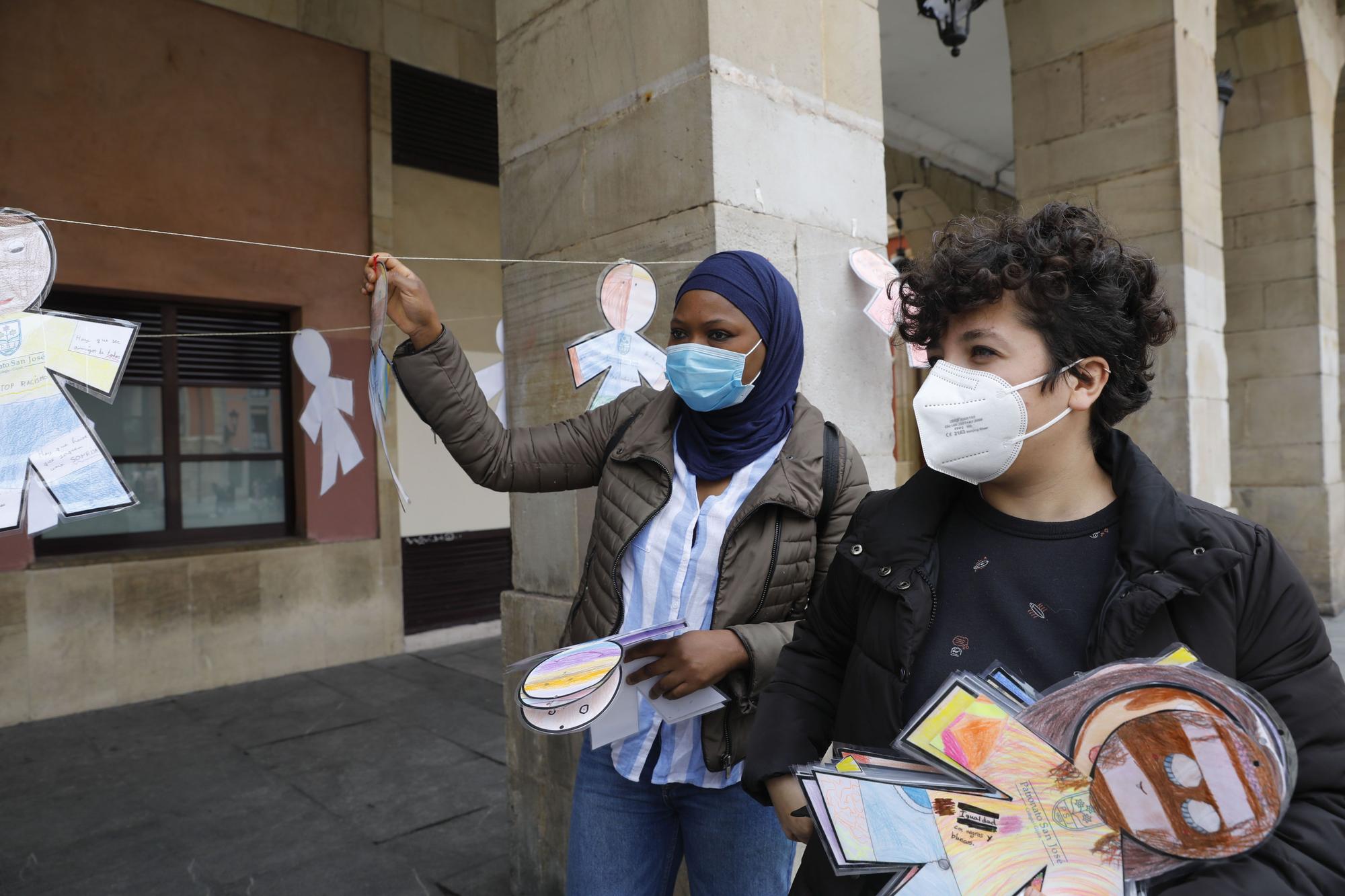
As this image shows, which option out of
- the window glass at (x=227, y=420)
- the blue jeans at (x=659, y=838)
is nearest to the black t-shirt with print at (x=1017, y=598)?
the blue jeans at (x=659, y=838)

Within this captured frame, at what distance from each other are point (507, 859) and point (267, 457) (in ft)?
13.6

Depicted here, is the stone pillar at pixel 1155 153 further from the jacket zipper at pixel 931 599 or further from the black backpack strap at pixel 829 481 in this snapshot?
the jacket zipper at pixel 931 599

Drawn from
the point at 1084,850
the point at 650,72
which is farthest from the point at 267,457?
the point at 1084,850

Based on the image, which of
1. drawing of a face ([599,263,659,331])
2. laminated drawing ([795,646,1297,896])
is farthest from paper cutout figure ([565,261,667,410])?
laminated drawing ([795,646,1297,896])

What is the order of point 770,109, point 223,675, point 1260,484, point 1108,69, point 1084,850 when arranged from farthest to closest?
point 1260,484
point 223,675
point 1108,69
point 770,109
point 1084,850

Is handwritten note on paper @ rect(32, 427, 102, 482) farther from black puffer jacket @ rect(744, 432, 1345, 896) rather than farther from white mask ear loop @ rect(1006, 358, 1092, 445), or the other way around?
white mask ear loop @ rect(1006, 358, 1092, 445)

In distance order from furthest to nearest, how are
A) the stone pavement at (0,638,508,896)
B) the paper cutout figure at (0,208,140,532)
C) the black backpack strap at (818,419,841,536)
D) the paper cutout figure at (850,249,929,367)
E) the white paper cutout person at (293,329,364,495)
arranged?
the stone pavement at (0,638,508,896)
the white paper cutout person at (293,329,364,495)
the paper cutout figure at (850,249,929,367)
the black backpack strap at (818,419,841,536)
the paper cutout figure at (0,208,140,532)

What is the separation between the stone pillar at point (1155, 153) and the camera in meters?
4.81

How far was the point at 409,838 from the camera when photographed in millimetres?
3730

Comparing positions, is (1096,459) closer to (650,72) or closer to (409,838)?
(650,72)

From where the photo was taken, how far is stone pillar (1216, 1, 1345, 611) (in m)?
7.00

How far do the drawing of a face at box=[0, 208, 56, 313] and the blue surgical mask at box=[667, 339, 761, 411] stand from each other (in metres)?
1.20

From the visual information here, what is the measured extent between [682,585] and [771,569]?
19cm

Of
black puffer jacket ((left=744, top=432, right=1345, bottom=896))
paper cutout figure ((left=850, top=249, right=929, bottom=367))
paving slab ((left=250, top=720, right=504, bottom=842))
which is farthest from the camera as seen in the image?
paving slab ((left=250, top=720, right=504, bottom=842))
